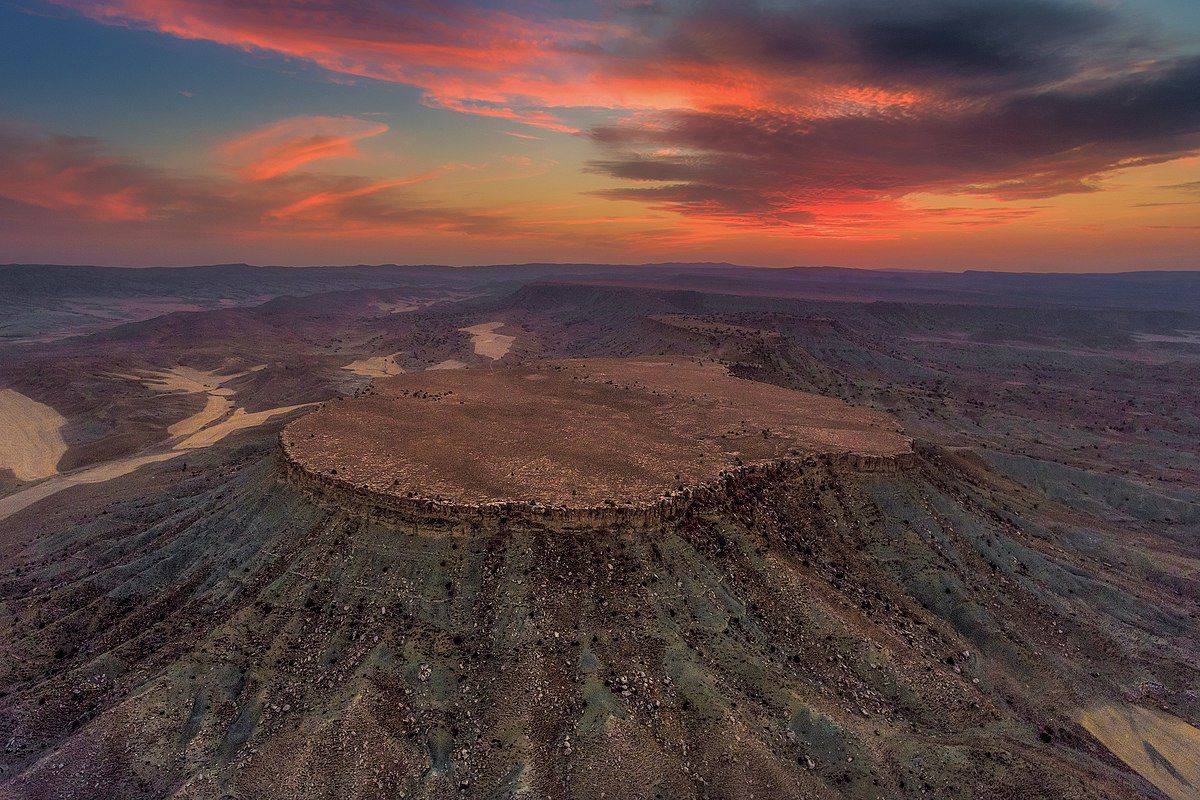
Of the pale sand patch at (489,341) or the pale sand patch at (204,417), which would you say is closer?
the pale sand patch at (204,417)

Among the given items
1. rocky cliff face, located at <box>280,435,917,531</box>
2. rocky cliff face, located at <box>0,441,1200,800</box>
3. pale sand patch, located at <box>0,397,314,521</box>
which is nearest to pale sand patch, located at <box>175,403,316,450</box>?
pale sand patch, located at <box>0,397,314,521</box>

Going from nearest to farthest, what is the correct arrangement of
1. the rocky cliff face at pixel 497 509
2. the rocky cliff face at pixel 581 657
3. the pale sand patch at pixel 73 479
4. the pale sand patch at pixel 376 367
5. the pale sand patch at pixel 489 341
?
1. the rocky cliff face at pixel 581 657
2. the rocky cliff face at pixel 497 509
3. the pale sand patch at pixel 73 479
4. the pale sand patch at pixel 376 367
5. the pale sand patch at pixel 489 341

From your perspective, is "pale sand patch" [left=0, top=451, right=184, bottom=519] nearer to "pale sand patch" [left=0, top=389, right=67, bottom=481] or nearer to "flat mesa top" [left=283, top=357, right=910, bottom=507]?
"pale sand patch" [left=0, top=389, right=67, bottom=481]

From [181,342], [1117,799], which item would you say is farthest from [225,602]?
[181,342]

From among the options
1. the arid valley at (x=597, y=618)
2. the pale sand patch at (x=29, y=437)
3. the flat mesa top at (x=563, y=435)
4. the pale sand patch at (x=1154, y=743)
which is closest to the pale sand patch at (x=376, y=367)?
the pale sand patch at (x=29, y=437)

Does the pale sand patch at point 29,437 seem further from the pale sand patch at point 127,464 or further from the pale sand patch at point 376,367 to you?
the pale sand patch at point 376,367

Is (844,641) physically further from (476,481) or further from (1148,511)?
(1148,511)
